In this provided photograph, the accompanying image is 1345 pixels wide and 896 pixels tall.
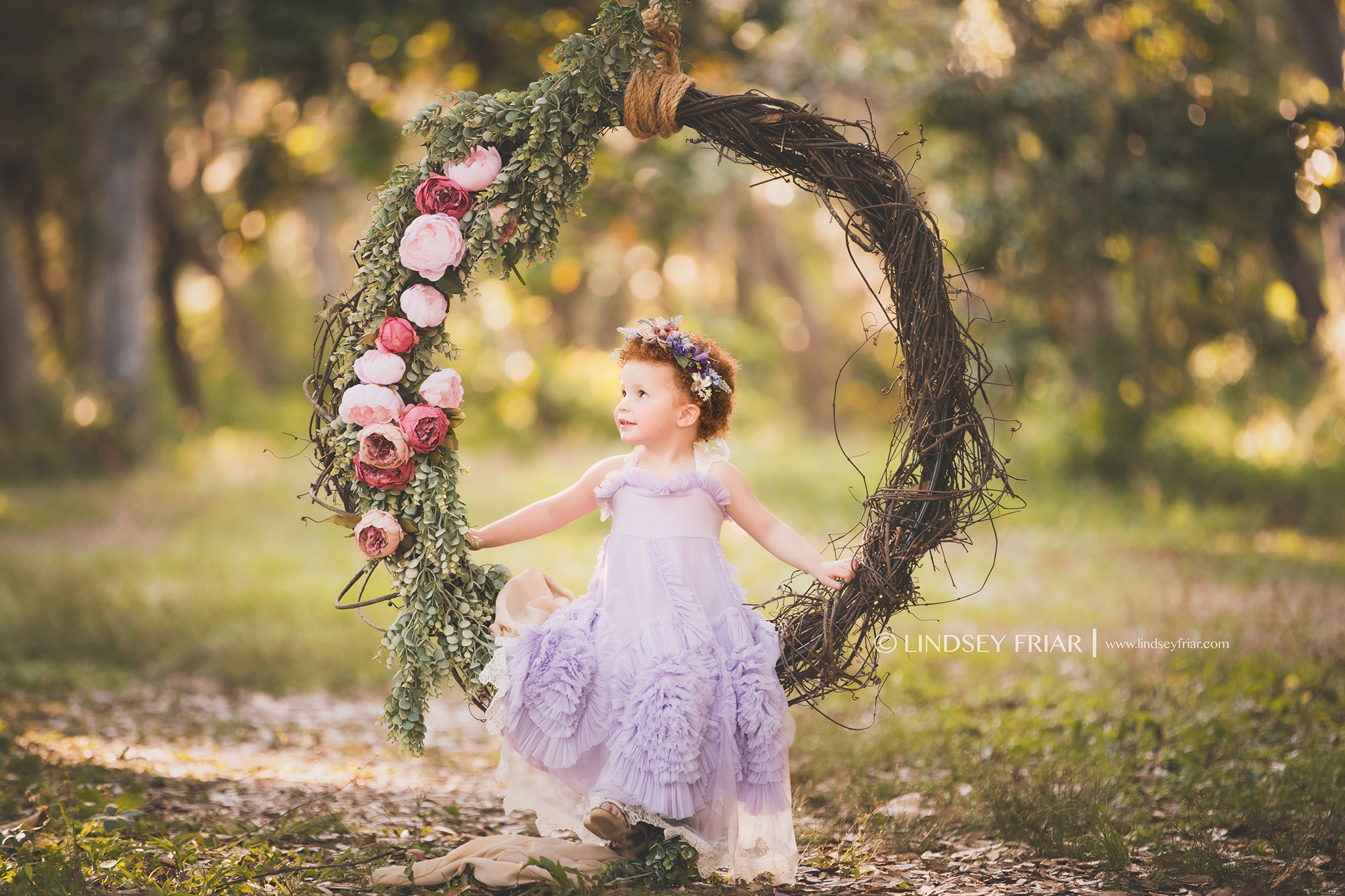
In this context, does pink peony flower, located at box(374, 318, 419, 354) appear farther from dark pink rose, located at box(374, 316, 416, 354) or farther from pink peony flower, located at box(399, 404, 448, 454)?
pink peony flower, located at box(399, 404, 448, 454)

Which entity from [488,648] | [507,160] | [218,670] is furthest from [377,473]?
[218,670]

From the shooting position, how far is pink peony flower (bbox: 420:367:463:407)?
11.6 feet

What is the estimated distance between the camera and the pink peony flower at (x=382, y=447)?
11.2 ft

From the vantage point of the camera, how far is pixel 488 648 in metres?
3.48

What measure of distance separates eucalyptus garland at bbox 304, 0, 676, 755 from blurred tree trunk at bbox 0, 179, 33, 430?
11100 mm

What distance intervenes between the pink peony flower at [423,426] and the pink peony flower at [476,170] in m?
0.78

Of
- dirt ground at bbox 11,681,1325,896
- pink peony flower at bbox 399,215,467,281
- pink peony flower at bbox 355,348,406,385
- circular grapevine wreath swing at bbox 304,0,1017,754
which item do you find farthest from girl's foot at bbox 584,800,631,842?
pink peony flower at bbox 399,215,467,281

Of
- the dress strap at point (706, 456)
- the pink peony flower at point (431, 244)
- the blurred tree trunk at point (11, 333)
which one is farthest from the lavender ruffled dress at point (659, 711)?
the blurred tree trunk at point (11, 333)

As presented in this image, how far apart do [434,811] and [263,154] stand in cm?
894

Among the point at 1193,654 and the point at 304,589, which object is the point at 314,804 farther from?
the point at 1193,654

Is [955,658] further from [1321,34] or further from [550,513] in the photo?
[1321,34]

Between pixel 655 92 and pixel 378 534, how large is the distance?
5.66 feet

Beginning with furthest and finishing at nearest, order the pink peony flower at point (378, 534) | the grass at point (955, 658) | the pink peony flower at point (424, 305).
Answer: the grass at point (955, 658) < the pink peony flower at point (424, 305) < the pink peony flower at point (378, 534)

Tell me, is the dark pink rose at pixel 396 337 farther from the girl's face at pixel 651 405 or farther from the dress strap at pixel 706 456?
the dress strap at pixel 706 456
